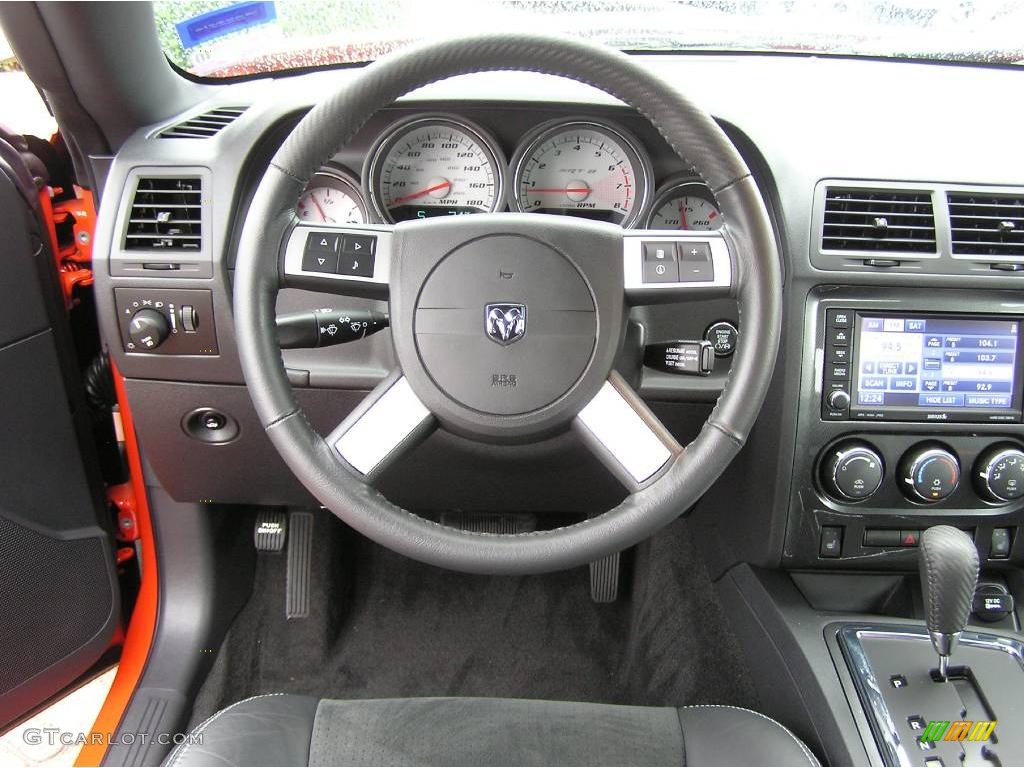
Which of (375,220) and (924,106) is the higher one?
(924,106)

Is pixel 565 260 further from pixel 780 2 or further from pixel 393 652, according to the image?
pixel 393 652

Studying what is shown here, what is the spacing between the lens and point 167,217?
4.31ft

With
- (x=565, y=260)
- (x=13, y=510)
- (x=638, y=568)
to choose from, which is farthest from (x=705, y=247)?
(x=13, y=510)

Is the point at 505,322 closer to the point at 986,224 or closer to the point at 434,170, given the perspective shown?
the point at 434,170

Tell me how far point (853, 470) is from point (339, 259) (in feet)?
2.98

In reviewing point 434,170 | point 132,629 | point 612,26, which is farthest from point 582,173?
point 132,629

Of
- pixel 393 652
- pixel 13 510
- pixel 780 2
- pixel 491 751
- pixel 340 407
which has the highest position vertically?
pixel 780 2

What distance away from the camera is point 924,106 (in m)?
1.48

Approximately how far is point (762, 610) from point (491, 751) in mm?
611

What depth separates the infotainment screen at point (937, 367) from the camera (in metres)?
1.32

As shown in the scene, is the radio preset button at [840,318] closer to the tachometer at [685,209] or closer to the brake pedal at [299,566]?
the tachometer at [685,209]

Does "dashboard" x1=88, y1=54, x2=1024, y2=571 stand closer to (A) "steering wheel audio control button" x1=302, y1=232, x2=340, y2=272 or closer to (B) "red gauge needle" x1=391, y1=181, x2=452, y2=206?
(B) "red gauge needle" x1=391, y1=181, x2=452, y2=206

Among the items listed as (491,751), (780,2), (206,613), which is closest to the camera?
(491,751)

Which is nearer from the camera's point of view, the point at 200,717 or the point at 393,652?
the point at 200,717
